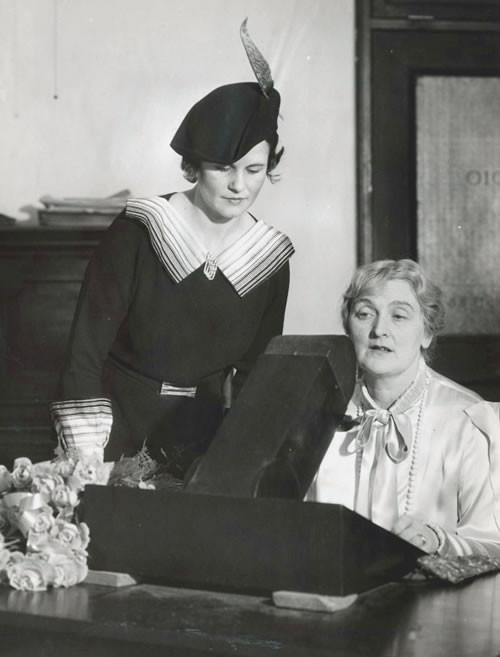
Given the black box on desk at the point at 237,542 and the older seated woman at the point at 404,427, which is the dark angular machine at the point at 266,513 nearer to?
the black box on desk at the point at 237,542

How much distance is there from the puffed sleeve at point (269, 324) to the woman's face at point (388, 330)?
39cm

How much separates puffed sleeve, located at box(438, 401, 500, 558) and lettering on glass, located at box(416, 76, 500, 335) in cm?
173

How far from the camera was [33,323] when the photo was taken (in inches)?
139

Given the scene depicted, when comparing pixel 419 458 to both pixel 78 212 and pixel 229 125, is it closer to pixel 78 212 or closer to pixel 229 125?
pixel 229 125

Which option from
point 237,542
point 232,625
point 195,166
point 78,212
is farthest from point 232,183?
point 232,625

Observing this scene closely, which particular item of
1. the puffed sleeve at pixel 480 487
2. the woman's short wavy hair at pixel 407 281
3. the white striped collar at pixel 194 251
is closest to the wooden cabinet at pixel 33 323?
the white striped collar at pixel 194 251

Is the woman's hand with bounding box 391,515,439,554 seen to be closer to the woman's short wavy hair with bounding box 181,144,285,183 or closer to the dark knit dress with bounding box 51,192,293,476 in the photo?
the dark knit dress with bounding box 51,192,293,476

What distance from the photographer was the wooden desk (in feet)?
4.54

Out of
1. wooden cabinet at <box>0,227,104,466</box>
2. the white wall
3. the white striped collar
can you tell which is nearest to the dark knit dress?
the white striped collar

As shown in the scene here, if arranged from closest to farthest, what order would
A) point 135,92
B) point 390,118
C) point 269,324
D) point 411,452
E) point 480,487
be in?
1. point 480,487
2. point 411,452
3. point 269,324
4. point 135,92
5. point 390,118

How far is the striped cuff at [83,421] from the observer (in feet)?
8.38

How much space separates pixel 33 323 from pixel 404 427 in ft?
5.15

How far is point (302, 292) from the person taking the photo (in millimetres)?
3857

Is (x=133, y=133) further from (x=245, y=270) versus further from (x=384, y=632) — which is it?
(x=384, y=632)
